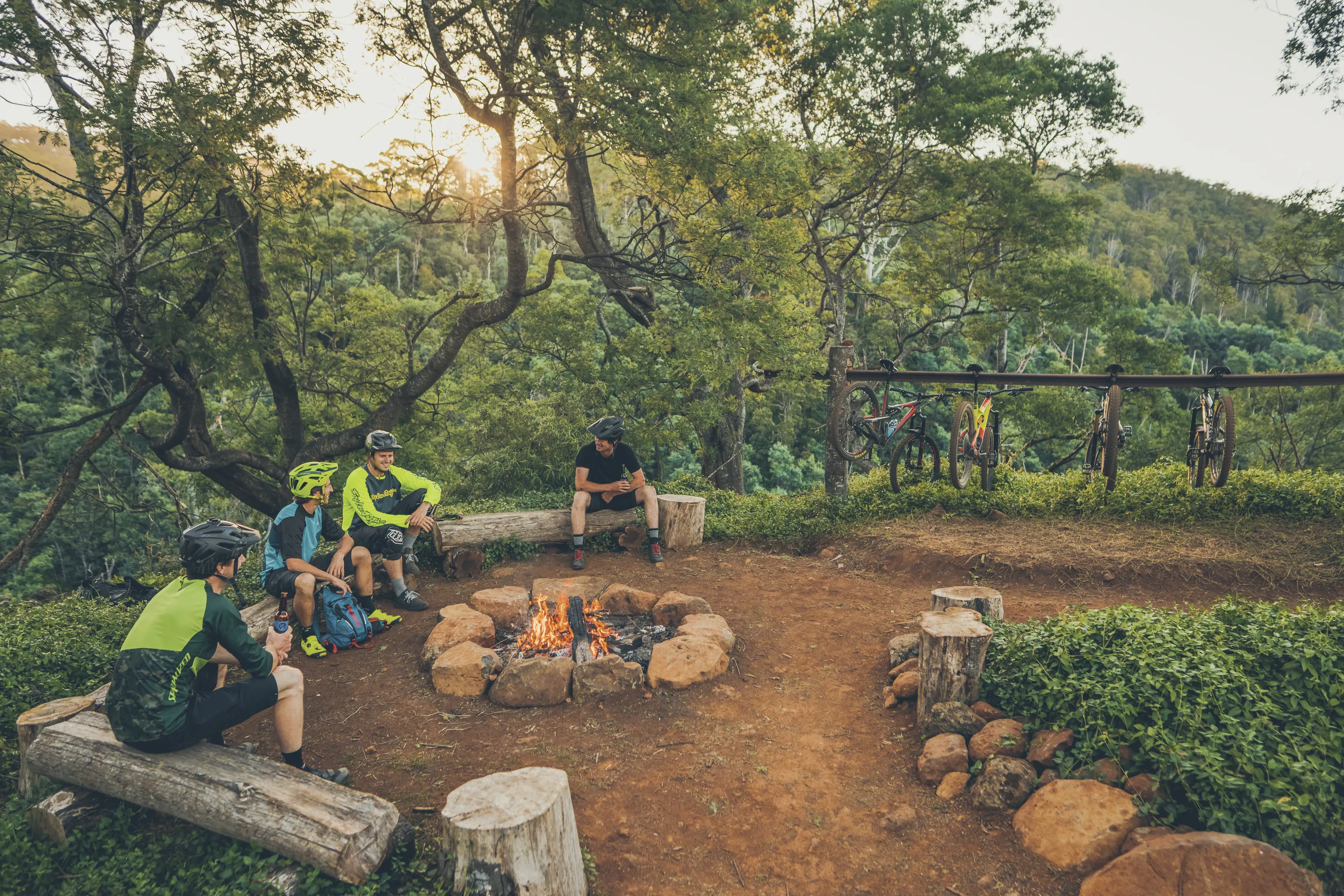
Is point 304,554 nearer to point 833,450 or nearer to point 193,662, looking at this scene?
point 193,662

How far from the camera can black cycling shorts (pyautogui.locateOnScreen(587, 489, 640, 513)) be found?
8234 millimetres

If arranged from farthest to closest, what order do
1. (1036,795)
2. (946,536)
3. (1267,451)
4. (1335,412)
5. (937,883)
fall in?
(1267,451) → (1335,412) → (946,536) → (1036,795) → (937,883)

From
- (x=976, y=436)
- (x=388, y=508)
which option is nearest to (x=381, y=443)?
(x=388, y=508)

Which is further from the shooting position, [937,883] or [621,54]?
[621,54]

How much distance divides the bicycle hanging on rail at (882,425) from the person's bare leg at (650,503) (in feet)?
7.91

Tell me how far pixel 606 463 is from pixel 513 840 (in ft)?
18.0

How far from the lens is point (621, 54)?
925 centimetres

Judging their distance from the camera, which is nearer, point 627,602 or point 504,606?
point 504,606

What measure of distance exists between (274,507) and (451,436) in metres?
3.64

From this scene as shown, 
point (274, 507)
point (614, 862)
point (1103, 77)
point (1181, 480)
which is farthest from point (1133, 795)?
point (1103, 77)

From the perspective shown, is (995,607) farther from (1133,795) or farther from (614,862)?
(614,862)

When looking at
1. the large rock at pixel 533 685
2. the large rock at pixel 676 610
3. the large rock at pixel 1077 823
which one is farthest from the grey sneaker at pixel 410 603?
the large rock at pixel 1077 823

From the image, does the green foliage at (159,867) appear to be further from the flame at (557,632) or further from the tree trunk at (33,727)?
the flame at (557,632)

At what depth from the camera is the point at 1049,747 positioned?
3.88 metres
